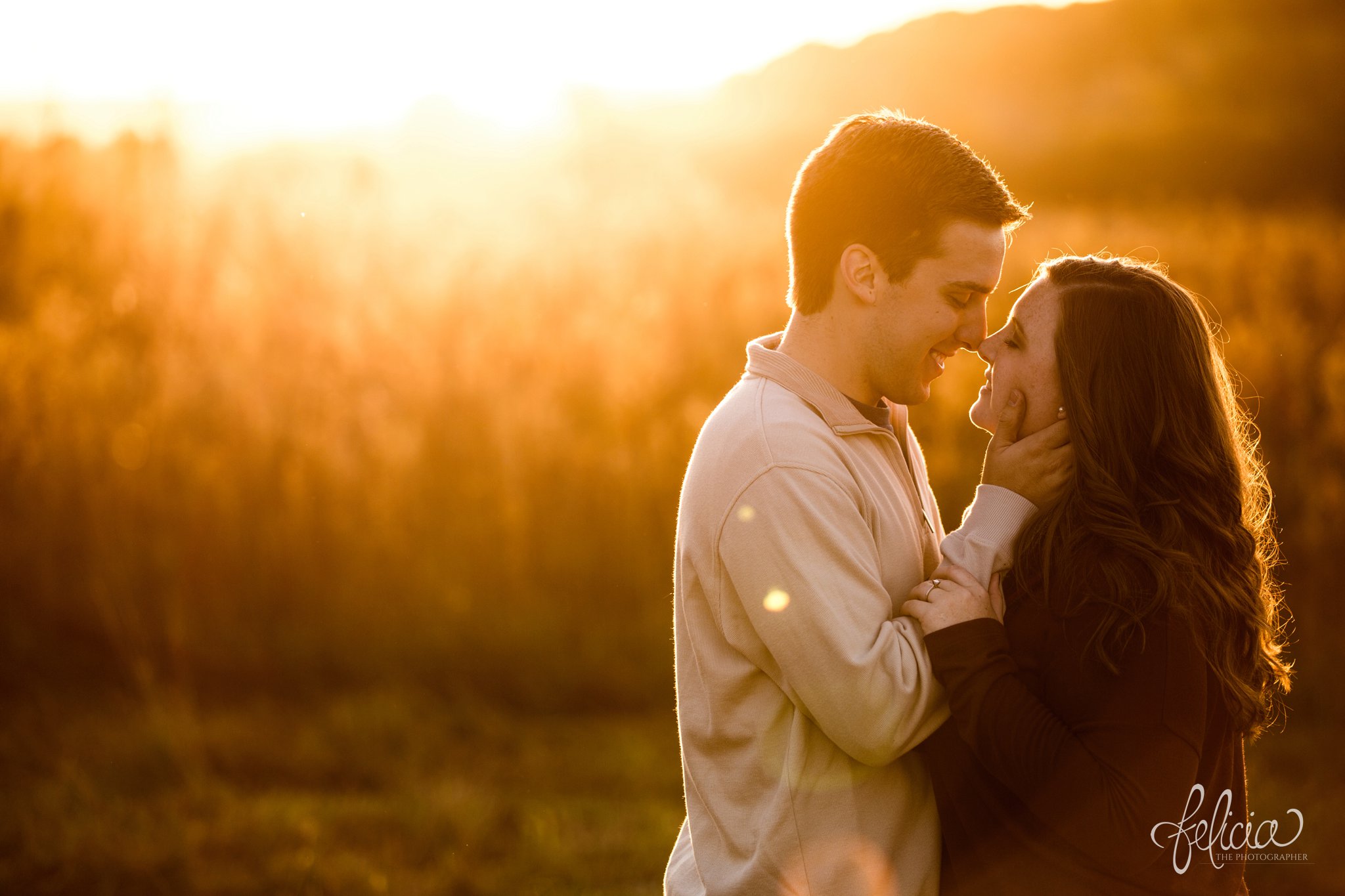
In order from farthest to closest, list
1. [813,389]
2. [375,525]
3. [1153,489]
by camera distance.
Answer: [375,525]
[813,389]
[1153,489]

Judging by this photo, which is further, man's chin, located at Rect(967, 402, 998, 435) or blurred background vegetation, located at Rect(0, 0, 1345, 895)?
blurred background vegetation, located at Rect(0, 0, 1345, 895)

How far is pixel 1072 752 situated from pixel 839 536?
625mm

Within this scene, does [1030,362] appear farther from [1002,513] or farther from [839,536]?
[839,536]

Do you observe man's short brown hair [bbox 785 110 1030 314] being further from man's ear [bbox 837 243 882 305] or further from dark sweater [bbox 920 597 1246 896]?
dark sweater [bbox 920 597 1246 896]

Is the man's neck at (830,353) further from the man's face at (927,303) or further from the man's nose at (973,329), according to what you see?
the man's nose at (973,329)

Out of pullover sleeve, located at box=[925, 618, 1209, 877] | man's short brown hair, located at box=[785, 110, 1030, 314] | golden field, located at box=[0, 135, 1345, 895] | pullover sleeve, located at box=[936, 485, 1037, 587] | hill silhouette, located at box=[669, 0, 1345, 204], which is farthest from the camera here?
hill silhouette, located at box=[669, 0, 1345, 204]

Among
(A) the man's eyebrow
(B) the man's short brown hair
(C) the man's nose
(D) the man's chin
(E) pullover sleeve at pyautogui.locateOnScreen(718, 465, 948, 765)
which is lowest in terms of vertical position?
(E) pullover sleeve at pyautogui.locateOnScreen(718, 465, 948, 765)

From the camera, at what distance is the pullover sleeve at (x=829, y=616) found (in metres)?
2.06

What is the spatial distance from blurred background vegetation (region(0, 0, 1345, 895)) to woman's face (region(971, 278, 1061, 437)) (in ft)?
10.3

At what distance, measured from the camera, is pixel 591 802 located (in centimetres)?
533

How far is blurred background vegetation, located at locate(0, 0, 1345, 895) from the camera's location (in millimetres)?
5074

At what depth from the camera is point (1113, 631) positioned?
211 cm

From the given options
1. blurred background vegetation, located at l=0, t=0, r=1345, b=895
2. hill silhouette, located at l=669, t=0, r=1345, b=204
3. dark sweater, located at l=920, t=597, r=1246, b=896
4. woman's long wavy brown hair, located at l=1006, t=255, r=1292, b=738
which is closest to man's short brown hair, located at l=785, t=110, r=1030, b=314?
woman's long wavy brown hair, located at l=1006, t=255, r=1292, b=738

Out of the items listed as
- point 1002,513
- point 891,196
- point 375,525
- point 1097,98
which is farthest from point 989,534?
point 1097,98
